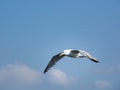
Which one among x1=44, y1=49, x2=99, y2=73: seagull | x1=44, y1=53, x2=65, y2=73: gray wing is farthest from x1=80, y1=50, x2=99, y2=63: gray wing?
x1=44, y1=53, x2=65, y2=73: gray wing

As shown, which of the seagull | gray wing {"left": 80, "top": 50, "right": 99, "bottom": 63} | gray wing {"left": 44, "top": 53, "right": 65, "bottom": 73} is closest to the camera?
gray wing {"left": 80, "top": 50, "right": 99, "bottom": 63}

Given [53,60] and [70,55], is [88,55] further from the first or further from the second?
[53,60]

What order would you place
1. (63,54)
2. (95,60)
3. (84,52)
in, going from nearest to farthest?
(95,60)
(84,52)
(63,54)

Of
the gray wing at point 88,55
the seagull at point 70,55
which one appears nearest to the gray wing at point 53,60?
the seagull at point 70,55

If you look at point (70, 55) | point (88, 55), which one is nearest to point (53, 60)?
point (70, 55)

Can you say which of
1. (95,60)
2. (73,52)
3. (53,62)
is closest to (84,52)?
(73,52)

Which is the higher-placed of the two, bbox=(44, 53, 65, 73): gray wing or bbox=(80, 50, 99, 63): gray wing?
bbox=(44, 53, 65, 73): gray wing

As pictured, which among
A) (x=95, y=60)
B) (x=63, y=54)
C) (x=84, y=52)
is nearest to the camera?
(x=95, y=60)

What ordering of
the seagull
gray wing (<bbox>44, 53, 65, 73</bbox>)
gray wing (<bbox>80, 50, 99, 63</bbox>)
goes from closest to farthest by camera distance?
gray wing (<bbox>80, 50, 99, 63</bbox>) < the seagull < gray wing (<bbox>44, 53, 65, 73</bbox>)

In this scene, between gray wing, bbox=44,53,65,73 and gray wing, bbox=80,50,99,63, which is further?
gray wing, bbox=44,53,65,73

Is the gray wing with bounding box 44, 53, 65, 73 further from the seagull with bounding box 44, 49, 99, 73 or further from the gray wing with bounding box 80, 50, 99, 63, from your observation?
the gray wing with bounding box 80, 50, 99, 63

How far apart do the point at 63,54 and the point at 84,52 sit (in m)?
3.46

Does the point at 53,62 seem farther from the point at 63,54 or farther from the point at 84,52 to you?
the point at 84,52

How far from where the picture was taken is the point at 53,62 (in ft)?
108
